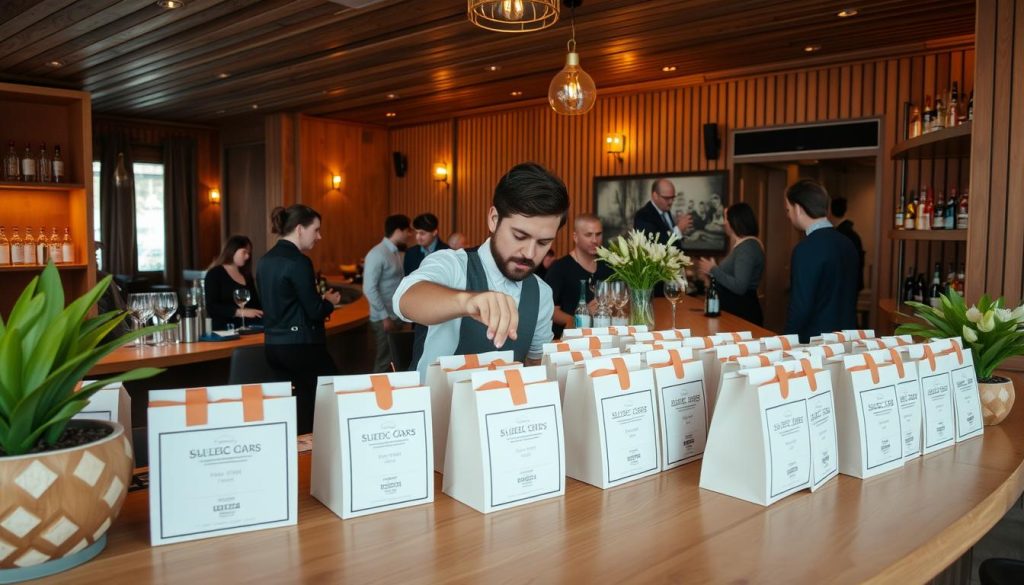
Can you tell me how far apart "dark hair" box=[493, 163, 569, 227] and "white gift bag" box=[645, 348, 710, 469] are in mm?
616

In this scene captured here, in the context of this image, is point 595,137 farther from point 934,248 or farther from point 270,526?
point 270,526

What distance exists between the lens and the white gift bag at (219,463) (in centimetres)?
113

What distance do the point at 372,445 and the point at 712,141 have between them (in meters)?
7.96

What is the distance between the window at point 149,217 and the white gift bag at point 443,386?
12.3m

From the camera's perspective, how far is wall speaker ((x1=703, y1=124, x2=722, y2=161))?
8.56 metres

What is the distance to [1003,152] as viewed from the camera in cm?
371

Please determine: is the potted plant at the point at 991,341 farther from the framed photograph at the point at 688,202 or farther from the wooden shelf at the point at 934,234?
the framed photograph at the point at 688,202

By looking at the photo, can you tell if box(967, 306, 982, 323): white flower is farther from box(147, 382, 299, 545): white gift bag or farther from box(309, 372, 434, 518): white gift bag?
box(147, 382, 299, 545): white gift bag

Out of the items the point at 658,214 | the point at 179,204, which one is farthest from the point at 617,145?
the point at 179,204

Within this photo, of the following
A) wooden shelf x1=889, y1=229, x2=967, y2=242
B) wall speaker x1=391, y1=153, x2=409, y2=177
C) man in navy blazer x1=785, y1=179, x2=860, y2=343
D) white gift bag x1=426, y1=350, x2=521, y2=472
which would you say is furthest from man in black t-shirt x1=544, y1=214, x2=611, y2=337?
wall speaker x1=391, y1=153, x2=409, y2=177

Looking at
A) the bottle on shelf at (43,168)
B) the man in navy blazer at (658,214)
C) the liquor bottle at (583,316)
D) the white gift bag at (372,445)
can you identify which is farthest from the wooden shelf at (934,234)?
the bottle on shelf at (43,168)

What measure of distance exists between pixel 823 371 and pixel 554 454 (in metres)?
0.57

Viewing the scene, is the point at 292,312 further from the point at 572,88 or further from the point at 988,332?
the point at 988,332

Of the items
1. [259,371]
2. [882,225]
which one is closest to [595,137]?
[882,225]
